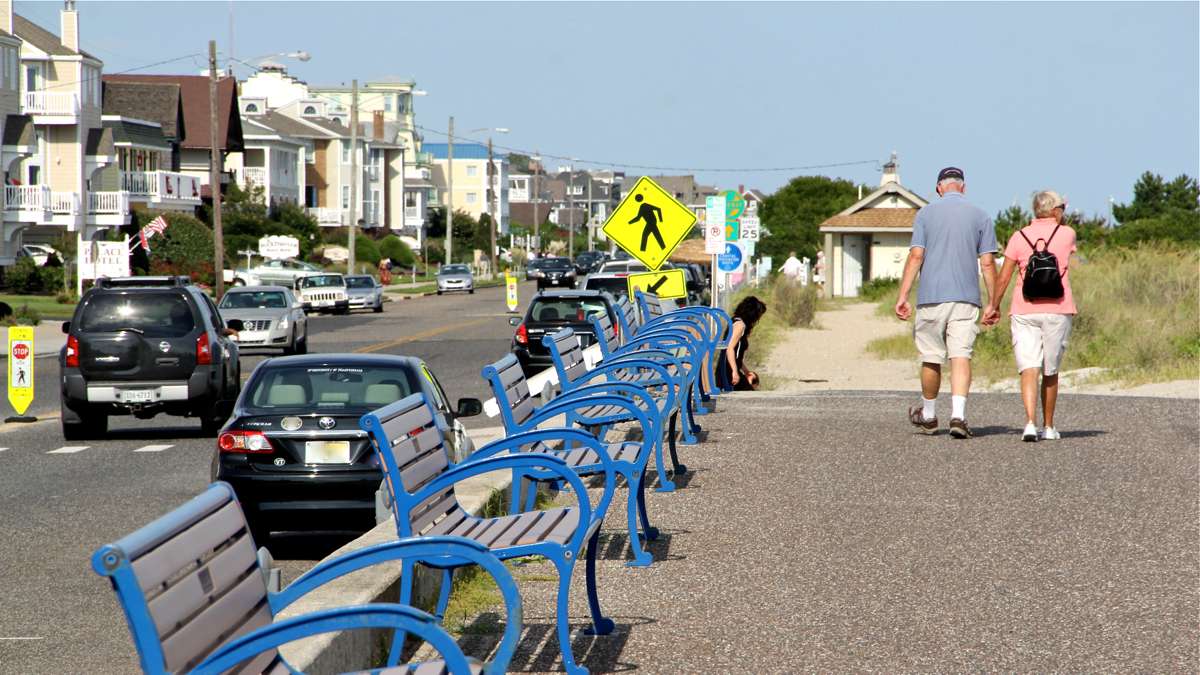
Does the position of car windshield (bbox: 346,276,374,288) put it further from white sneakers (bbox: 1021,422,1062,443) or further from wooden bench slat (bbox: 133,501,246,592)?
wooden bench slat (bbox: 133,501,246,592)

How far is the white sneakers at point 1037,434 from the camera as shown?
13180 mm

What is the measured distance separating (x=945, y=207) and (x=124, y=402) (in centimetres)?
902

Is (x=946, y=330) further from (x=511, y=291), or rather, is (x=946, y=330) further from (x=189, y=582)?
(x=511, y=291)

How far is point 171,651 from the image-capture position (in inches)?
156

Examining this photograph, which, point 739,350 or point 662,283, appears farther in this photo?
point 662,283

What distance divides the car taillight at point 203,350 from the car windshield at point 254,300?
1563cm

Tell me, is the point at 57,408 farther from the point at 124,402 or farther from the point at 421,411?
the point at 421,411

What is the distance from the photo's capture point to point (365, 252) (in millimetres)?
94750

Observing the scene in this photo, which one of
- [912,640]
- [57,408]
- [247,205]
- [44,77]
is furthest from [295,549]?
[247,205]

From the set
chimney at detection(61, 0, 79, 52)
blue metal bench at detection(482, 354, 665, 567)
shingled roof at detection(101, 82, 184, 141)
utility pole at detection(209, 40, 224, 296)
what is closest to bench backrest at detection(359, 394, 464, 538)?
blue metal bench at detection(482, 354, 665, 567)

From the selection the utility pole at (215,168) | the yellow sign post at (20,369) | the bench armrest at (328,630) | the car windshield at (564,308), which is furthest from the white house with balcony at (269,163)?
the bench armrest at (328,630)

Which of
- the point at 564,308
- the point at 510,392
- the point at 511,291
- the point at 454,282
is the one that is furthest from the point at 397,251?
the point at 510,392

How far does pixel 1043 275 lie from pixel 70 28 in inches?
2439

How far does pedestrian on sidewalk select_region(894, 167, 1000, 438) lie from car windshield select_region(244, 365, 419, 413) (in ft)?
13.0
